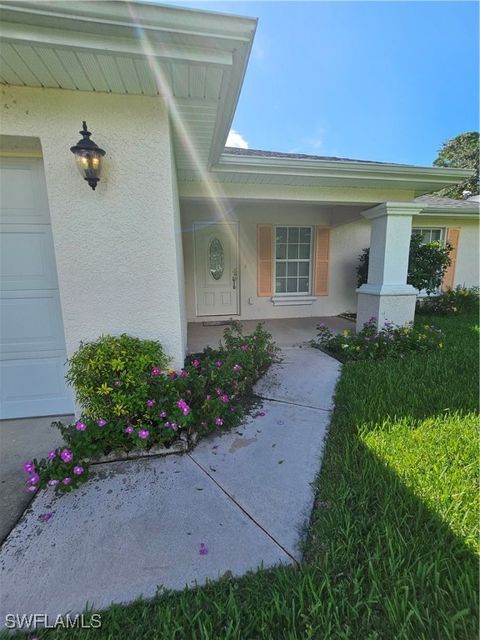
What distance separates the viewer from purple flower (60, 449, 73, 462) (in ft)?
6.11

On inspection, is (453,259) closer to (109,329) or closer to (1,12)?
(109,329)

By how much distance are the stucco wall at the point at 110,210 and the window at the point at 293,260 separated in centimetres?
444

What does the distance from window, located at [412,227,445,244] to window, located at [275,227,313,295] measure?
326 cm

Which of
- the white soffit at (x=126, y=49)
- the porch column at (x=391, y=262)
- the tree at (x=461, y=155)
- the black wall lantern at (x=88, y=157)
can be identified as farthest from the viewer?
the tree at (x=461, y=155)

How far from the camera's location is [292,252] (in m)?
6.61

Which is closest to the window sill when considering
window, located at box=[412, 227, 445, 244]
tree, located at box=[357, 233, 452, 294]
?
tree, located at box=[357, 233, 452, 294]

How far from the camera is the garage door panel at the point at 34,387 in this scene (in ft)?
8.54

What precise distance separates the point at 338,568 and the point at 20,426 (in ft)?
9.24

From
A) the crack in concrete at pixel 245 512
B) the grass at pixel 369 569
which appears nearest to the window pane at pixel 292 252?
the grass at pixel 369 569

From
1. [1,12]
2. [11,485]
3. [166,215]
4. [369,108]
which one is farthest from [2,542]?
[369,108]

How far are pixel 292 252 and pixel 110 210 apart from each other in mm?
4951

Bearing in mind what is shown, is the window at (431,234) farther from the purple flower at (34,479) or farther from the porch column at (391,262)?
the purple flower at (34,479)

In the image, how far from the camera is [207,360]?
320 cm

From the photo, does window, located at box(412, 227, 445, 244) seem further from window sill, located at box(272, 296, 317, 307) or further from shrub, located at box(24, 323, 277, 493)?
shrub, located at box(24, 323, 277, 493)
